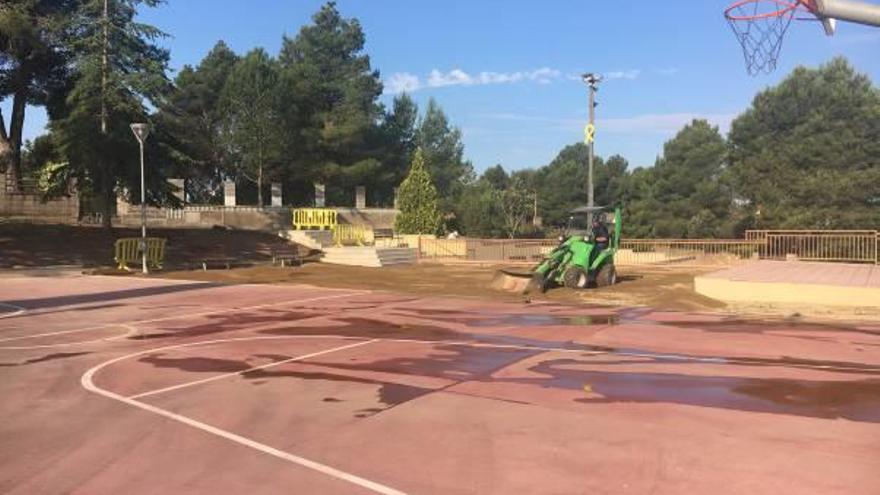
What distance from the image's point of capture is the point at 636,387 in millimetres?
9039

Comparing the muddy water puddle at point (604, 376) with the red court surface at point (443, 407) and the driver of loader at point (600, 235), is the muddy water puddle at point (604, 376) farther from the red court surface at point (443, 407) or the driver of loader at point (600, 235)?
the driver of loader at point (600, 235)

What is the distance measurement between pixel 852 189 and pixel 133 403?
48.1 meters

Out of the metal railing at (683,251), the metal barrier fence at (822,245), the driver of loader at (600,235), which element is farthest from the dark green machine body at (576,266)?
the metal barrier fence at (822,245)

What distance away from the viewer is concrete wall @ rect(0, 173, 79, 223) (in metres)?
44.0

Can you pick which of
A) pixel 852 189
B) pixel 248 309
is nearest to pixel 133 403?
pixel 248 309

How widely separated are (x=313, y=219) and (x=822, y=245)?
89.9 ft

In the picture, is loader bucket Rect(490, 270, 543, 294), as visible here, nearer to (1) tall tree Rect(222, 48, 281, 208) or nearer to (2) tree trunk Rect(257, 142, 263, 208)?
(2) tree trunk Rect(257, 142, 263, 208)

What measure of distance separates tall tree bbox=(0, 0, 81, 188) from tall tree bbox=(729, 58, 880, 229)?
42.5 metres

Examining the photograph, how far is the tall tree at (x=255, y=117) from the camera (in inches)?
2334

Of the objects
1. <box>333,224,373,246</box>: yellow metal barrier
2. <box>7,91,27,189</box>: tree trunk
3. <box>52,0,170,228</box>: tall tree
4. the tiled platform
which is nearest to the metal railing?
the tiled platform

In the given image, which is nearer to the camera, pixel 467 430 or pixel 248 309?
pixel 467 430

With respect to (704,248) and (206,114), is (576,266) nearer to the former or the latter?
(704,248)

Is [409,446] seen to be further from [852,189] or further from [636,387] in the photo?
[852,189]

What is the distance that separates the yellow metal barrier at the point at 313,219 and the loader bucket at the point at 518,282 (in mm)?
24639
